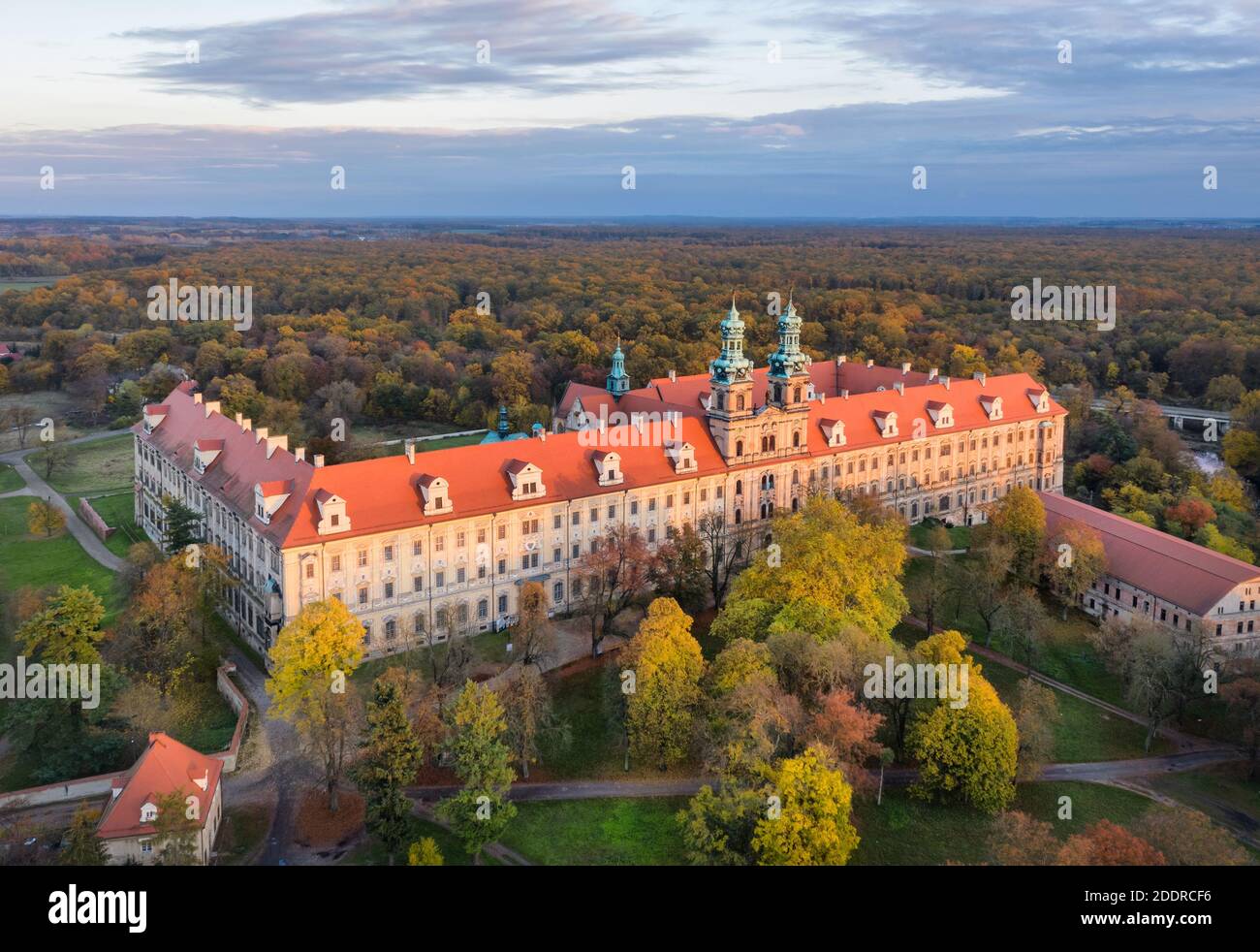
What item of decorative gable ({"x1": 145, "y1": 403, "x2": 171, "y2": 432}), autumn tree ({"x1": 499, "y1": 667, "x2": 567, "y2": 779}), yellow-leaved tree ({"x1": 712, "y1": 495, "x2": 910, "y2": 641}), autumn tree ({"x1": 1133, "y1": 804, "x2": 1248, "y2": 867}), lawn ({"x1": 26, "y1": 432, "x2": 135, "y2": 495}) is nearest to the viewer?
autumn tree ({"x1": 1133, "y1": 804, "x2": 1248, "y2": 867})

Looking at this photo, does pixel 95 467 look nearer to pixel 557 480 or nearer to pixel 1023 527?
pixel 557 480

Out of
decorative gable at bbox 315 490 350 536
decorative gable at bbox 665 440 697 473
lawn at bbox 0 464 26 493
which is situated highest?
decorative gable at bbox 665 440 697 473

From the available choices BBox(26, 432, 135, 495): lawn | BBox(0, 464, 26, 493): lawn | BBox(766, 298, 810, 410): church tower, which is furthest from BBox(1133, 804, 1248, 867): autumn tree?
BBox(0, 464, 26, 493): lawn

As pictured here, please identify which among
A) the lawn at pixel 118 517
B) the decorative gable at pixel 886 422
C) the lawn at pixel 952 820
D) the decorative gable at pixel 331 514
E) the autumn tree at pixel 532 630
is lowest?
the lawn at pixel 952 820

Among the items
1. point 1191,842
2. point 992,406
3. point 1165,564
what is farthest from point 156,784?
point 992,406

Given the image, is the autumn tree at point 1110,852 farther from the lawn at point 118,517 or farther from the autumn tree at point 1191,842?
the lawn at point 118,517

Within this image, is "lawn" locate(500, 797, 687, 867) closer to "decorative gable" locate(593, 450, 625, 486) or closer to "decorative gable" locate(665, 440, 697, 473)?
"decorative gable" locate(593, 450, 625, 486)

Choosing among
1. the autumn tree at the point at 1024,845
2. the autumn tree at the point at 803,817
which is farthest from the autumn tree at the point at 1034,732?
the autumn tree at the point at 803,817
